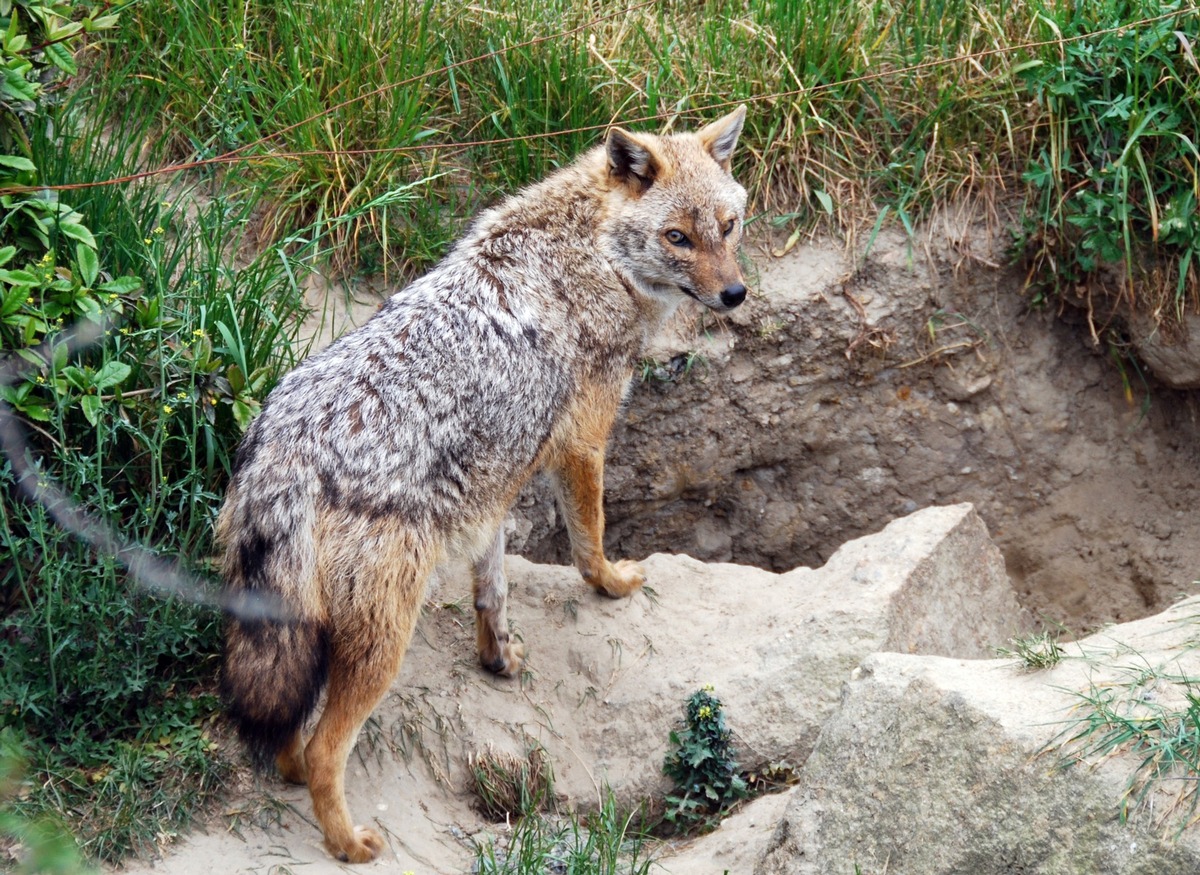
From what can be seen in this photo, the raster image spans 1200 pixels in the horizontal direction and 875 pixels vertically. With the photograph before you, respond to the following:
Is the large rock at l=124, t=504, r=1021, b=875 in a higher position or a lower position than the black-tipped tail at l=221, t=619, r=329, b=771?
lower

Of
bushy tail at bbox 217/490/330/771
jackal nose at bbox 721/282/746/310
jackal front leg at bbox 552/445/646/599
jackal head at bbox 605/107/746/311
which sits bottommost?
jackal front leg at bbox 552/445/646/599

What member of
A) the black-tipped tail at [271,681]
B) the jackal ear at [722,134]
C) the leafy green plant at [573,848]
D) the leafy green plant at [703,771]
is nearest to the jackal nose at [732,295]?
the jackal ear at [722,134]

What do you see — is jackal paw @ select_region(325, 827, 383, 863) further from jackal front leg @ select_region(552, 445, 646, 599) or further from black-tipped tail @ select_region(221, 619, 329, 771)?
jackal front leg @ select_region(552, 445, 646, 599)

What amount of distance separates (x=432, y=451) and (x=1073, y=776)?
93.0 inches

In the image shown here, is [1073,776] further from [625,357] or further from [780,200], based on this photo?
[780,200]

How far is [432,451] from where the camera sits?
417cm

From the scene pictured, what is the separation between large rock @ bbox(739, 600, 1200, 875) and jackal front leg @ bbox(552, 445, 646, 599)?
1635 mm

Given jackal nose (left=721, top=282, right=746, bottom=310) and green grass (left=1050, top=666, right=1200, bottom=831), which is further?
jackal nose (left=721, top=282, right=746, bottom=310)

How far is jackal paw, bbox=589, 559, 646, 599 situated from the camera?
5242 mm

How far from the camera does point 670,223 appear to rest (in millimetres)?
5000

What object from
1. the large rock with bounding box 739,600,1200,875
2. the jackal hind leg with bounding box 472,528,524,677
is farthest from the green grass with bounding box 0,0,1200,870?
the large rock with bounding box 739,600,1200,875

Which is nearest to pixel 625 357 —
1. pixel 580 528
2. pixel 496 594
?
pixel 580 528

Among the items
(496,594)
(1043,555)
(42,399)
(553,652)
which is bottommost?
(1043,555)

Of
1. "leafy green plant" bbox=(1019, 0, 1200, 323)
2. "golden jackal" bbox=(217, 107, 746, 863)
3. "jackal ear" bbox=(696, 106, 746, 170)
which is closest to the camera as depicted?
"golden jackal" bbox=(217, 107, 746, 863)
